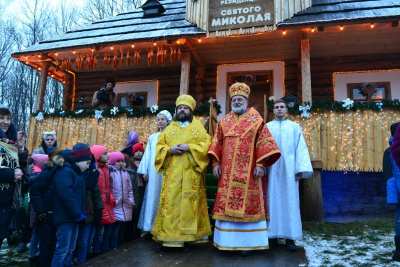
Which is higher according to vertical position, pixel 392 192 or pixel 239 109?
pixel 239 109

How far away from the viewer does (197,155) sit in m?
4.28

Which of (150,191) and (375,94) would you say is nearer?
(150,191)

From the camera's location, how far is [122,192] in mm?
4883

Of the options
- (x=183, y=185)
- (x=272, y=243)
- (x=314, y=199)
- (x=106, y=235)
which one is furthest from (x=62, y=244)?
(x=314, y=199)

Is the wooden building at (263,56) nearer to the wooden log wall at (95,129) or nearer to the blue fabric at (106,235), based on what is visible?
the wooden log wall at (95,129)

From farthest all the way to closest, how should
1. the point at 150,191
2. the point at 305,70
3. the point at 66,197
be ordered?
the point at 305,70 → the point at 150,191 → the point at 66,197

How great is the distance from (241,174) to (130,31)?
730 centimetres

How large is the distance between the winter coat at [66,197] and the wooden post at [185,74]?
17.9 ft

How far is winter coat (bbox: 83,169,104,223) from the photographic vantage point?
4105 millimetres

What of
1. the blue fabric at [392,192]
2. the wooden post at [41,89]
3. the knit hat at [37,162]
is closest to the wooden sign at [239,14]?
the blue fabric at [392,192]

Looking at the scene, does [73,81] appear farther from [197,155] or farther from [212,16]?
[197,155]

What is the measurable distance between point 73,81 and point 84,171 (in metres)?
9.72

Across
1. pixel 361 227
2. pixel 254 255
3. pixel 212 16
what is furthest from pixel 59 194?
pixel 212 16

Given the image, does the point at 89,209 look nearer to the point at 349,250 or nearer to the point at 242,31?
the point at 349,250
